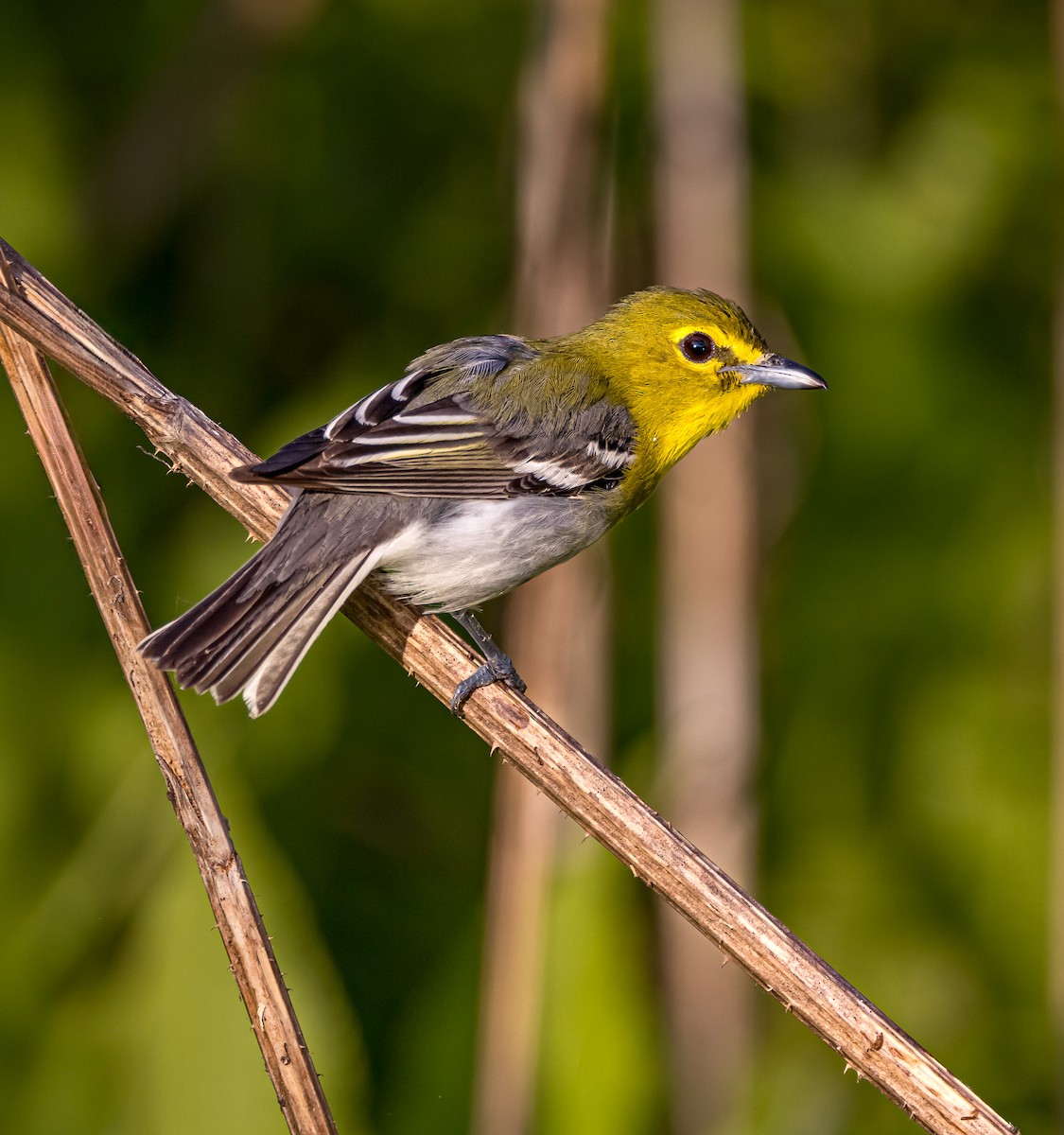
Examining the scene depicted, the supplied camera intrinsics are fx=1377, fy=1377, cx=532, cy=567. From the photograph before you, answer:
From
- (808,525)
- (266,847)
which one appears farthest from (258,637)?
(808,525)

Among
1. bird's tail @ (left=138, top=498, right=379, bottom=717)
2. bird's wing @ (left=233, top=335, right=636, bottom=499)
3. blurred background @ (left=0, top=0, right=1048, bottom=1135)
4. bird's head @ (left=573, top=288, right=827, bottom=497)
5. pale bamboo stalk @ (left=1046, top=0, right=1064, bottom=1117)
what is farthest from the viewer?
bird's head @ (left=573, top=288, right=827, bottom=497)

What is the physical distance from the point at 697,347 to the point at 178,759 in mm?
2147

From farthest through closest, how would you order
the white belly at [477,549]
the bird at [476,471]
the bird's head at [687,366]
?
the bird's head at [687,366] < the white belly at [477,549] < the bird at [476,471]

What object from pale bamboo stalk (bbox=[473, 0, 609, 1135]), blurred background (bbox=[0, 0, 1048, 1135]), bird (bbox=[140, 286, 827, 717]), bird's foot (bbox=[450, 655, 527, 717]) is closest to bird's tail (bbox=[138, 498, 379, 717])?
bird (bbox=[140, 286, 827, 717])

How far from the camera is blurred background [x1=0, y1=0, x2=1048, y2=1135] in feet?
10.6

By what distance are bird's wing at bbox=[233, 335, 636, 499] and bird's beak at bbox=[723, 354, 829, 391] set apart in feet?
1.25

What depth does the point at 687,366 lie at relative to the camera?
155 inches

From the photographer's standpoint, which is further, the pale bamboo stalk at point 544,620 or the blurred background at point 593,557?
the blurred background at point 593,557

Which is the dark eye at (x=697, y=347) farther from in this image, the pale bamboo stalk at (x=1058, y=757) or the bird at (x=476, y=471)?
the pale bamboo stalk at (x=1058, y=757)

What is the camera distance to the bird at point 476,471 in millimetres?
2770

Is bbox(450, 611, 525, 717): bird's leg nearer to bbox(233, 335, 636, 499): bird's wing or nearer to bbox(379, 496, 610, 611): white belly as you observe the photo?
bbox(379, 496, 610, 611): white belly

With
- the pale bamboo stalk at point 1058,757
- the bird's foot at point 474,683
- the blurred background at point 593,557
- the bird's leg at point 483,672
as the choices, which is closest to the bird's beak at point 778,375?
the blurred background at point 593,557

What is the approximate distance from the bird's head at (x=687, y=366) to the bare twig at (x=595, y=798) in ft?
4.05

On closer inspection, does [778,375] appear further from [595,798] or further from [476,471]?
[595,798]
